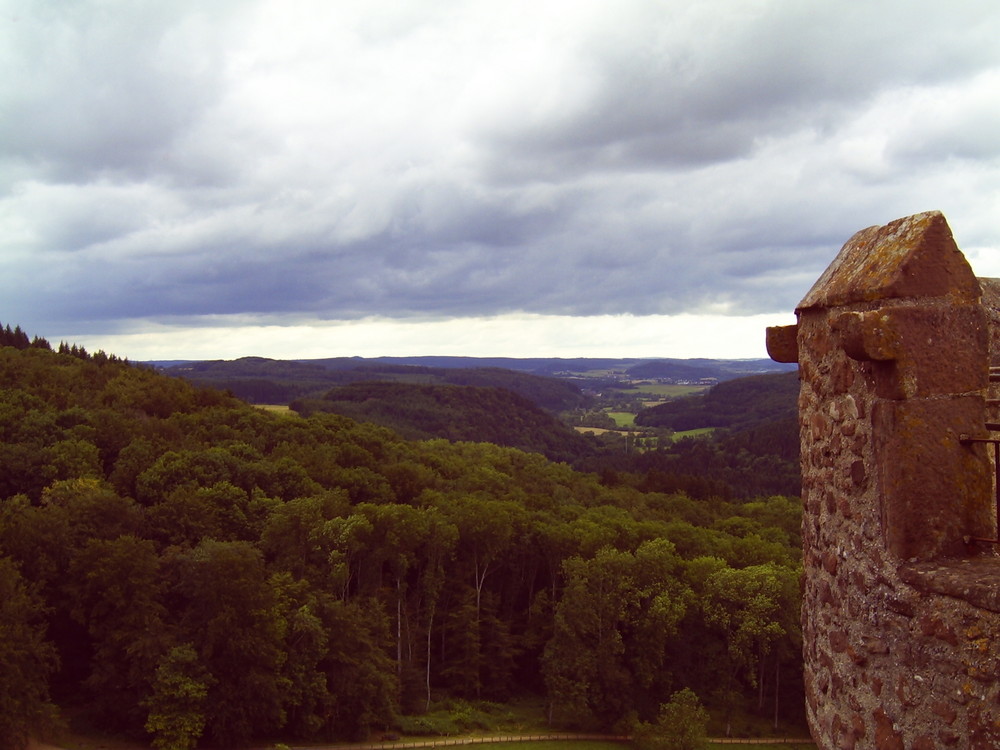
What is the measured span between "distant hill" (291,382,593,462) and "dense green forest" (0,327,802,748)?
79.2 metres

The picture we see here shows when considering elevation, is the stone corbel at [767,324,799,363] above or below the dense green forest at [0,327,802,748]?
above

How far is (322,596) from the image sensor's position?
30219 mm

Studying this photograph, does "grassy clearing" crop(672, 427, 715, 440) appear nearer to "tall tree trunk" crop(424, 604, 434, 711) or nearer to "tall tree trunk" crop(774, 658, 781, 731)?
"tall tree trunk" crop(774, 658, 781, 731)

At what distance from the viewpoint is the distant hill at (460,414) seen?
432 feet

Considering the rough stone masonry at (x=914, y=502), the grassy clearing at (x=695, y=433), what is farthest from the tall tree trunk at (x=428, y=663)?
the grassy clearing at (x=695, y=433)

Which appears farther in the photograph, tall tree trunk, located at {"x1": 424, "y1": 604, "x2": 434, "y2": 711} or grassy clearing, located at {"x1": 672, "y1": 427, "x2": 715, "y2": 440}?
grassy clearing, located at {"x1": 672, "y1": 427, "x2": 715, "y2": 440}

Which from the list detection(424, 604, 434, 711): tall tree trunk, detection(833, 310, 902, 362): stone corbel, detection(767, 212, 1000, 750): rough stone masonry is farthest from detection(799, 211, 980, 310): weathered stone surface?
detection(424, 604, 434, 711): tall tree trunk

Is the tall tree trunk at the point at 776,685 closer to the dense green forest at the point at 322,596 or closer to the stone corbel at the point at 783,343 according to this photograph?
the dense green forest at the point at 322,596

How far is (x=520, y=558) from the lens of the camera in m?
39.1

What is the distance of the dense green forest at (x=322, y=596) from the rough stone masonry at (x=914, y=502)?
2599 cm

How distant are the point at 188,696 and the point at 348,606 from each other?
24.0 ft

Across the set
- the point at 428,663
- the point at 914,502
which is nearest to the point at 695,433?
the point at 428,663

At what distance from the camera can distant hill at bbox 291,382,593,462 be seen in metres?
132

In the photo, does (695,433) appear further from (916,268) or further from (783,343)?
(916,268)
